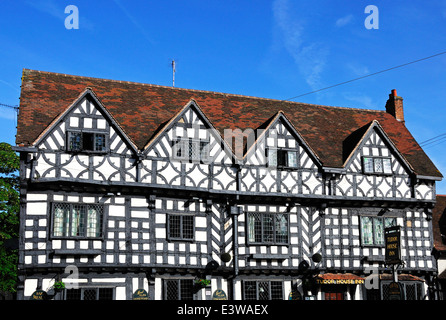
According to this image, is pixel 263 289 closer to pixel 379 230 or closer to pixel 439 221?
pixel 379 230

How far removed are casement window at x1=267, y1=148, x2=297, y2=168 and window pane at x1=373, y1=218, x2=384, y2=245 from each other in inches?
197

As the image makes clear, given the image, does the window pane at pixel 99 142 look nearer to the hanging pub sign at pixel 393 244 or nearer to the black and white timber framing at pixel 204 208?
the black and white timber framing at pixel 204 208

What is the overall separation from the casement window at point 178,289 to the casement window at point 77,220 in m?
3.60

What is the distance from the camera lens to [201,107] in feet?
88.2

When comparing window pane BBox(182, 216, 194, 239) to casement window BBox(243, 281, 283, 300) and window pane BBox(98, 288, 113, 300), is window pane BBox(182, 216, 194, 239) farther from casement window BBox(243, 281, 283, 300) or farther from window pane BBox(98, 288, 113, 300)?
window pane BBox(98, 288, 113, 300)

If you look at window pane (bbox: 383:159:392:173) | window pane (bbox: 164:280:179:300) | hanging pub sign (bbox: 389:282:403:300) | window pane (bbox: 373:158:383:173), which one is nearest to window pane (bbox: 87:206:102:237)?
window pane (bbox: 164:280:179:300)

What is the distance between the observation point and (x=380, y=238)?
25375 mm

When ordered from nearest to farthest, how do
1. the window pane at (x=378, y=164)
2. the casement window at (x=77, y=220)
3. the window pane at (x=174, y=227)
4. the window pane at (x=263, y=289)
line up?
the casement window at (x=77, y=220)
the window pane at (x=174, y=227)
the window pane at (x=263, y=289)
the window pane at (x=378, y=164)

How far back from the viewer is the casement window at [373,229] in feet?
82.3

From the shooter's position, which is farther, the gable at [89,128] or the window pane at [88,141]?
the window pane at [88,141]

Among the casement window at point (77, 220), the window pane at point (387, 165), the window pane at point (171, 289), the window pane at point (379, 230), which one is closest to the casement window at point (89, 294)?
the casement window at point (77, 220)

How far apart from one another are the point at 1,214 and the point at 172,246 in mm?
11225

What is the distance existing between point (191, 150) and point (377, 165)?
9577mm
